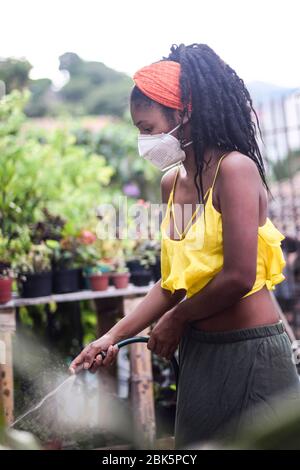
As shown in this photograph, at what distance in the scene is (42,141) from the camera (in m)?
7.87

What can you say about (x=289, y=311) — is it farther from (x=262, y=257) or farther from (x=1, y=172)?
(x=262, y=257)

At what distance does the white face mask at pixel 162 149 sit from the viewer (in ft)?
5.38

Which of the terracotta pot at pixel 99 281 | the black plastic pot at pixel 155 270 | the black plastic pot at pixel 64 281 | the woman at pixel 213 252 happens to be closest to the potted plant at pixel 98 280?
the terracotta pot at pixel 99 281

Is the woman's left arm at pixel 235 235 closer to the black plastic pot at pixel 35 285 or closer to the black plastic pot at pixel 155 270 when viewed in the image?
the black plastic pot at pixel 35 285

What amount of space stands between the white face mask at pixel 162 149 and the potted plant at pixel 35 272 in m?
1.71

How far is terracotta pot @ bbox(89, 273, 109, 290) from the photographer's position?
3455 mm

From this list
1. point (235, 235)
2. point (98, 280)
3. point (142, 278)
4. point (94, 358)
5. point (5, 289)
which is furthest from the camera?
point (142, 278)

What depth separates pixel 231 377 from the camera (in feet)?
4.97

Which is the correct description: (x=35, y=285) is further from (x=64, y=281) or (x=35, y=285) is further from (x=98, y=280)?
(x=98, y=280)

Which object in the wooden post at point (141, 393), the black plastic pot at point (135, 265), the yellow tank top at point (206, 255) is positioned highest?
the yellow tank top at point (206, 255)

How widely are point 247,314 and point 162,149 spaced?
514mm

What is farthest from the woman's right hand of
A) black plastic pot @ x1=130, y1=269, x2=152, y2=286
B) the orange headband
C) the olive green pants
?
black plastic pot @ x1=130, y1=269, x2=152, y2=286

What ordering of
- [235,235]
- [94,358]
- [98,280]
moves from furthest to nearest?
[98,280] < [94,358] < [235,235]

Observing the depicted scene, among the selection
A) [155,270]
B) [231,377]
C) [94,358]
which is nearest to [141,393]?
[155,270]
